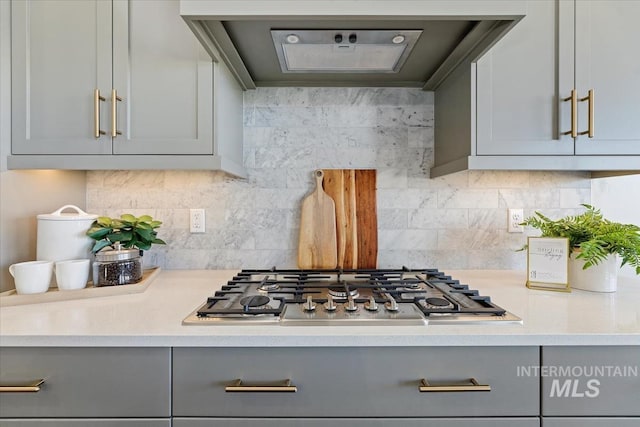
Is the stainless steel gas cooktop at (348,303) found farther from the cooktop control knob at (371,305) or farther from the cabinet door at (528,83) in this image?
the cabinet door at (528,83)

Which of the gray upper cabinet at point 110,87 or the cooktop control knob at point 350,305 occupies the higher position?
the gray upper cabinet at point 110,87

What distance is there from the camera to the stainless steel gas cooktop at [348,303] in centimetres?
97

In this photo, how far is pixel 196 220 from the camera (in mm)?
1674

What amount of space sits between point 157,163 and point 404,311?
3.21 feet

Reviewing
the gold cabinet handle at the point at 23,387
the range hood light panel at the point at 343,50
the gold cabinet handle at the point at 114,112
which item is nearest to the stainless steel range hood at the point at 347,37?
the range hood light panel at the point at 343,50

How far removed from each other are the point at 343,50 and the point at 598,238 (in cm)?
110

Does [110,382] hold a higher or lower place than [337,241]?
lower

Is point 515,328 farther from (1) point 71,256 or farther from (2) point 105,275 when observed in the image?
(1) point 71,256

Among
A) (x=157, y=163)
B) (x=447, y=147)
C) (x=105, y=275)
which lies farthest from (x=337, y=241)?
(x=105, y=275)

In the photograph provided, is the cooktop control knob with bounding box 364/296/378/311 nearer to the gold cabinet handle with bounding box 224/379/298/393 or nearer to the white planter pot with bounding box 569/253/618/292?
the gold cabinet handle with bounding box 224/379/298/393

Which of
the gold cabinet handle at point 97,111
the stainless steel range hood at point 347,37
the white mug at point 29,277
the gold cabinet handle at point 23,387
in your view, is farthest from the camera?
the gold cabinet handle at point 97,111

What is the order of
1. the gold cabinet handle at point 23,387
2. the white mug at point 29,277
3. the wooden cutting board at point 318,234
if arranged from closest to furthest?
the gold cabinet handle at point 23,387 → the white mug at point 29,277 → the wooden cutting board at point 318,234

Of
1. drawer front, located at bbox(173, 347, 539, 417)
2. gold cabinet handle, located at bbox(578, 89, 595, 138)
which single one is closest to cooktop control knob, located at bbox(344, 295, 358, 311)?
drawer front, located at bbox(173, 347, 539, 417)

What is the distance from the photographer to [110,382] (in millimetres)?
905
